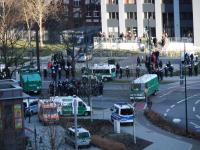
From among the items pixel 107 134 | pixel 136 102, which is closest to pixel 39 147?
pixel 107 134

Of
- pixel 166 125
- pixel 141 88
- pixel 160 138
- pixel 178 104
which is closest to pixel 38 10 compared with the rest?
pixel 141 88

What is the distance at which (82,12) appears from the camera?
12031 cm

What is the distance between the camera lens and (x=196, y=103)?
5872 cm

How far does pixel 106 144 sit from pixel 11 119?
6.46m

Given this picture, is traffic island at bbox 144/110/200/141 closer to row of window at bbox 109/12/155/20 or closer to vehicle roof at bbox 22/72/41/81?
vehicle roof at bbox 22/72/41/81

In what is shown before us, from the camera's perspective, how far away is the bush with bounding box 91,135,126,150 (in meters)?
44.7

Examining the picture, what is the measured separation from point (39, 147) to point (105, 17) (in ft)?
206

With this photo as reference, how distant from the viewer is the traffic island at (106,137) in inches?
1788

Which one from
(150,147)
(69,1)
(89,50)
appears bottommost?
(150,147)

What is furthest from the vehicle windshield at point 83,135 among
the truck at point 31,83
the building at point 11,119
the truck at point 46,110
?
the truck at point 31,83

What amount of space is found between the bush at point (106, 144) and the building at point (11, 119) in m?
5.27

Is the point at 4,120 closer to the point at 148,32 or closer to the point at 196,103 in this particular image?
the point at 196,103

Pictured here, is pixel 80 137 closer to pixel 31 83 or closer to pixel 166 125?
pixel 166 125

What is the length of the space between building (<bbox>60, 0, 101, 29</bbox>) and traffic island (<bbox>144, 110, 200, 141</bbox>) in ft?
213
